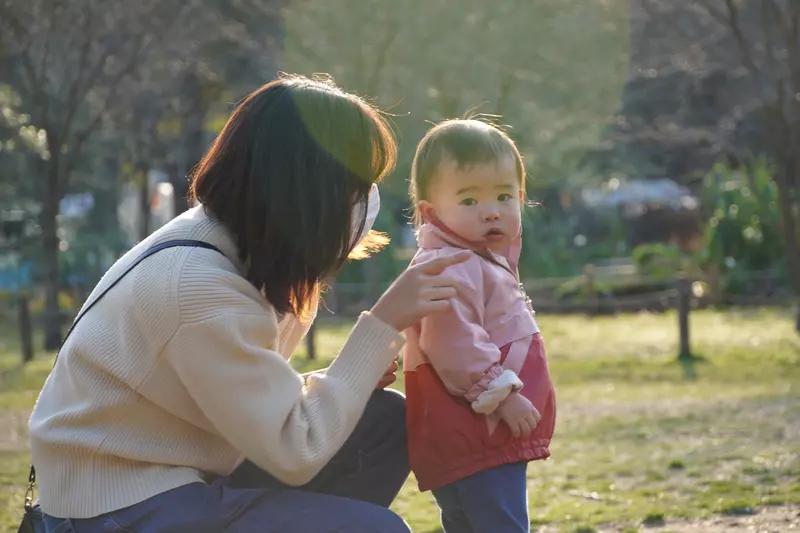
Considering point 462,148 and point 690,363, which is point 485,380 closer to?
point 462,148

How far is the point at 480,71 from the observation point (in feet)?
73.7

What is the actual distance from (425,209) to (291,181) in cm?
78

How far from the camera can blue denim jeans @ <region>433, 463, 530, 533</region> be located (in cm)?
312

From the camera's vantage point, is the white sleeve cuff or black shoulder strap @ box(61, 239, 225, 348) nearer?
black shoulder strap @ box(61, 239, 225, 348)

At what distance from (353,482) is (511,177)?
0.87 meters

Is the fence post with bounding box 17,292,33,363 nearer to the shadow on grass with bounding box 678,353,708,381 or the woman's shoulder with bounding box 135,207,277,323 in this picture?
the shadow on grass with bounding box 678,353,708,381

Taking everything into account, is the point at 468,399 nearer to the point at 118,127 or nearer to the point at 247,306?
the point at 247,306

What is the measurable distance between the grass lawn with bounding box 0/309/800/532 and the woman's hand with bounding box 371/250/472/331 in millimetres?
2162

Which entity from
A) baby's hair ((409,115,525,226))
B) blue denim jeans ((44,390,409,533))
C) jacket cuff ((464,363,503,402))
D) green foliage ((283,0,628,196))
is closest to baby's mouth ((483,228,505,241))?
baby's hair ((409,115,525,226))

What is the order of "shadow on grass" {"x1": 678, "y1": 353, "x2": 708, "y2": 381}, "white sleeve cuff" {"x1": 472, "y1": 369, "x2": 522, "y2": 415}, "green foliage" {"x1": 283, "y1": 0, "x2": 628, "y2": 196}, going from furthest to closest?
1. "green foliage" {"x1": 283, "y1": 0, "x2": 628, "y2": 196}
2. "shadow on grass" {"x1": 678, "y1": 353, "x2": 708, "y2": 381}
3. "white sleeve cuff" {"x1": 472, "y1": 369, "x2": 522, "y2": 415}

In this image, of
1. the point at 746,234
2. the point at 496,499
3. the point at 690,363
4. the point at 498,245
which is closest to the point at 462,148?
the point at 498,245

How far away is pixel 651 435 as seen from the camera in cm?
729

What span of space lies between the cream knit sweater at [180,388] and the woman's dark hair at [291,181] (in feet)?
0.23

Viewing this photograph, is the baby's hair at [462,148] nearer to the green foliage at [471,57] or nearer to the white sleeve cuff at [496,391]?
the white sleeve cuff at [496,391]
